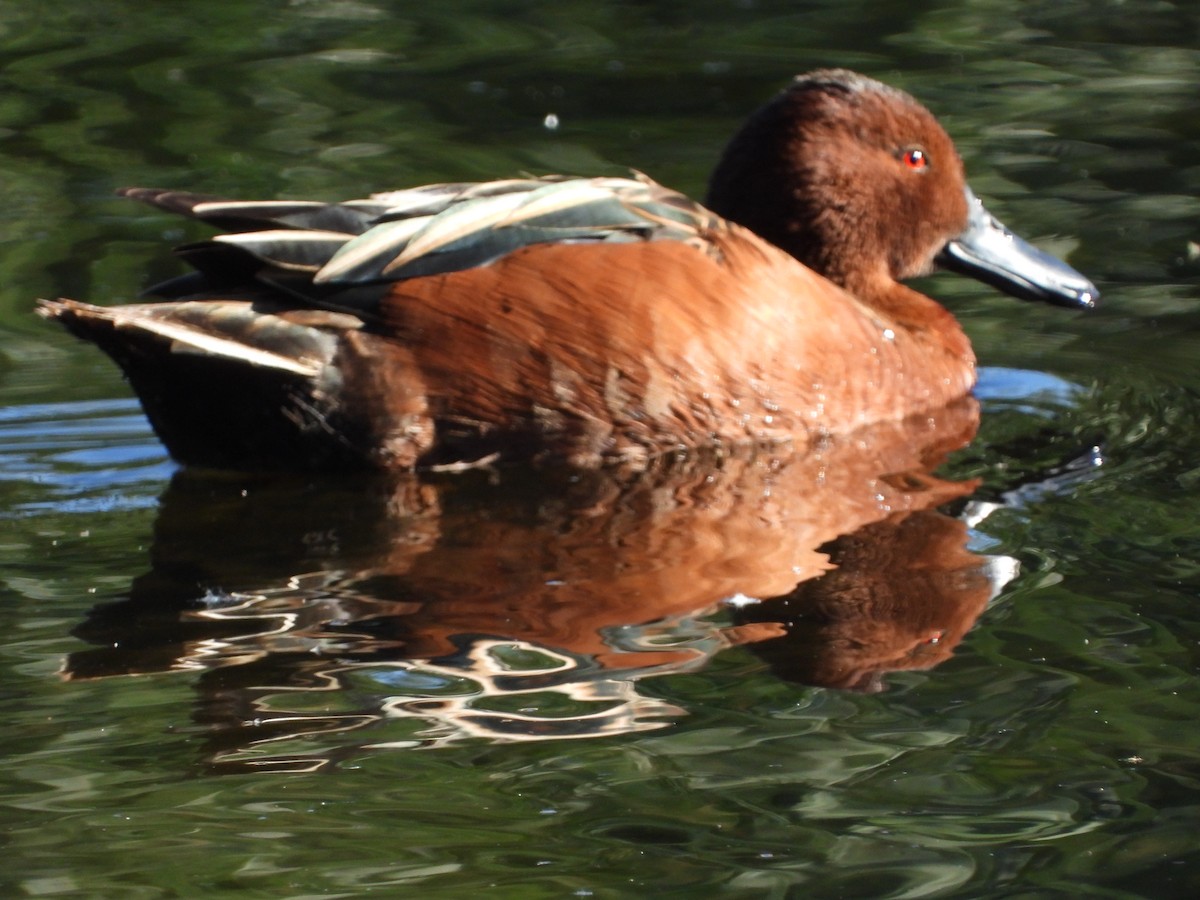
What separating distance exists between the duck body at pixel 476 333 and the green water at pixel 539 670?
0.76 ft

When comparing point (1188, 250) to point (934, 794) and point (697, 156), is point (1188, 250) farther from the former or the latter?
point (934, 794)

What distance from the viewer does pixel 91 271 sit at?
7852 mm

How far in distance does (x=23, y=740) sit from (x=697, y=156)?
20.3 ft

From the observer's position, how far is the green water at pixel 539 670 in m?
3.26

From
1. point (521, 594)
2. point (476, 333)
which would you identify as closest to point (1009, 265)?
point (476, 333)

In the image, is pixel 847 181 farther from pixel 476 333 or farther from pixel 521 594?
pixel 521 594

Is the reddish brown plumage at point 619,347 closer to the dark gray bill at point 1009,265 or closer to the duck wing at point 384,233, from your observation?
the duck wing at point 384,233

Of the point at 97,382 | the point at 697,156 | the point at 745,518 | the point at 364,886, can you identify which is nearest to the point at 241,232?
the point at 97,382

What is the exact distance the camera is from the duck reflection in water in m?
3.85

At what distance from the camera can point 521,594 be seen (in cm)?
452

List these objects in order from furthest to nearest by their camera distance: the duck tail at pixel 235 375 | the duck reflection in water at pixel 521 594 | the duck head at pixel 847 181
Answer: the duck head at pixel 847 181, the duck tail at pixel 235 375, the duck reflection in water at pixel 521 594

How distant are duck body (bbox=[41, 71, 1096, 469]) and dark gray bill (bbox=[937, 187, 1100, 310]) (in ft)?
4.07

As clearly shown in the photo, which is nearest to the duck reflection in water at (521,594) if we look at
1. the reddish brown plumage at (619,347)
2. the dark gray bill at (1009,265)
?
the reddish brown plumage at (619,347)

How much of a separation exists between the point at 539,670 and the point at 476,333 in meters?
1.82
